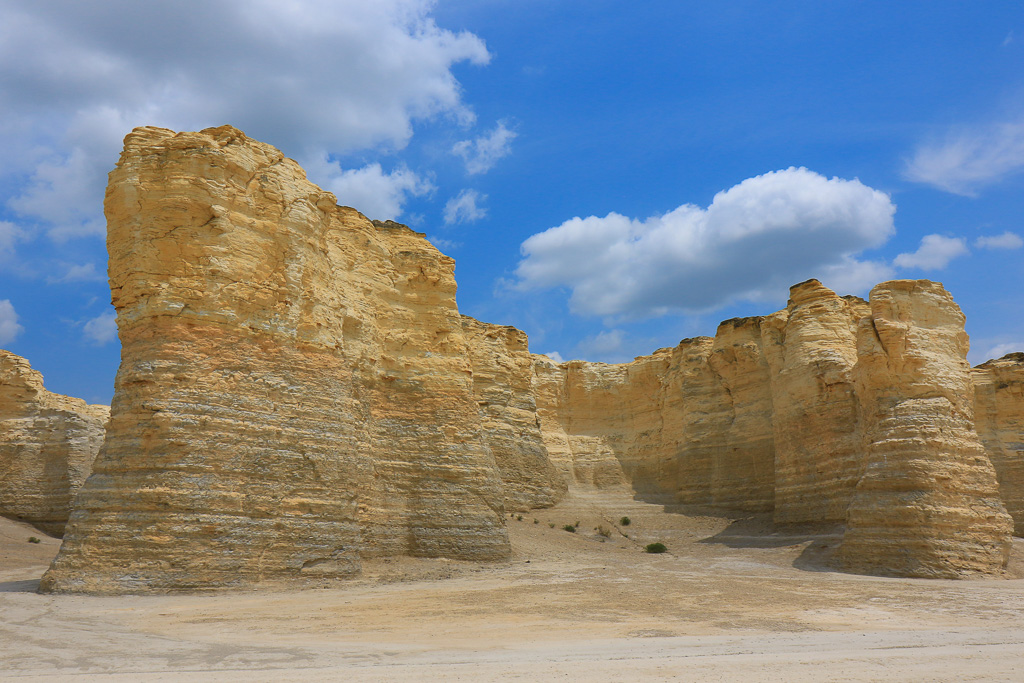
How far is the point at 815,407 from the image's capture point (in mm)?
25156

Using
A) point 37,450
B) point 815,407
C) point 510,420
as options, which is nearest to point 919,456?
point 815,407

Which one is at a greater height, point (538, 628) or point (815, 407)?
point (815, 407)

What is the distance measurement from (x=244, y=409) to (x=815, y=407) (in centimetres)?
2043

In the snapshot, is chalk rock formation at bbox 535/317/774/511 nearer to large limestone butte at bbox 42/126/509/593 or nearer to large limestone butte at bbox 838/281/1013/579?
large limestone butte at bbox 838/281/1013/579

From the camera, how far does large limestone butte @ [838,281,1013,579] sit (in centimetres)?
1677

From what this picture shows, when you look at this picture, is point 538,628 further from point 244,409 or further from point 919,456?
point 919,456

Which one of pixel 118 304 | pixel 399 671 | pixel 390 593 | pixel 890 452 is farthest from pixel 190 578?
pixel 890 452

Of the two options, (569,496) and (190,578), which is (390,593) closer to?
(190,578)

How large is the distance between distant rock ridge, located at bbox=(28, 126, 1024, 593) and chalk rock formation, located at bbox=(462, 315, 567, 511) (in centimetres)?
774

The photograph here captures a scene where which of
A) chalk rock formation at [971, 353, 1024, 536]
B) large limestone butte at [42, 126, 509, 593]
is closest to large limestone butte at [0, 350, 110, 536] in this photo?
large limestone butte at [42, 126, 509, 593]

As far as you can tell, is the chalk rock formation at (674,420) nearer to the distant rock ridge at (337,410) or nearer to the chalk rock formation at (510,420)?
the distant rock ridge at (337,410)

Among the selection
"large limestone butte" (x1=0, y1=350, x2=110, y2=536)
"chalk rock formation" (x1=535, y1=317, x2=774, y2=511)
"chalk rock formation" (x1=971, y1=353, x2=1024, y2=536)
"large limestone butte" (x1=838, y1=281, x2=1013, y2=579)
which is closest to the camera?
"large limestone butte" (x1=838, y1=281, x2=1013, y2=579)

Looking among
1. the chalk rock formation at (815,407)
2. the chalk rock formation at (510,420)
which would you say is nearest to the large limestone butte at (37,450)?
the chalk rock formation at (510,420)

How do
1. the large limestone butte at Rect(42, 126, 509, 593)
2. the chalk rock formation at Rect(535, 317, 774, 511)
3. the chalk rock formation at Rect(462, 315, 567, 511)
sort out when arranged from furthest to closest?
the chalk rock formation at Rect(535, 317, 774, 511) < the chalk rock formation at Rect(462, 315, 567, 511) < the large limestone butte at Rect(42, 126, 509, 593)
